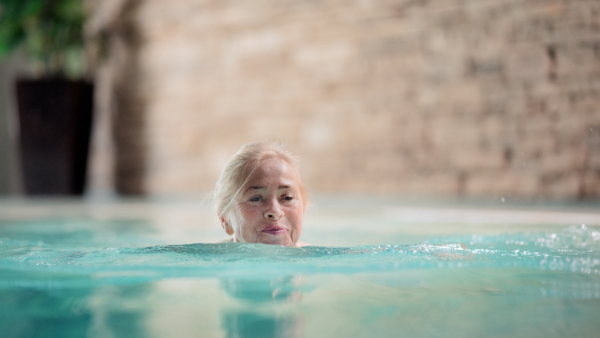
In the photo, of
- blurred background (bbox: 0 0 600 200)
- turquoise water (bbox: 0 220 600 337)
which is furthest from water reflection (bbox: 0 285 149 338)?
blurred background (bbox: 0 0 600 200)

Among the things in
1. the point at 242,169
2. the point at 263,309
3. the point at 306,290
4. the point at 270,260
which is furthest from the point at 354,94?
the point at 263,309

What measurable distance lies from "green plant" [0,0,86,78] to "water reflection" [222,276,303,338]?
14.6 ft

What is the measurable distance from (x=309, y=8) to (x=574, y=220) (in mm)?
2826

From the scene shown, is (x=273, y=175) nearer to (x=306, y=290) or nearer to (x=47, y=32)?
(x=306, y=290)

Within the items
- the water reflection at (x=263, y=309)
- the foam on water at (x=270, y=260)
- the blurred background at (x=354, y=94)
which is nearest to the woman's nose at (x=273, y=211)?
the foam on water at (x=270, y=260)

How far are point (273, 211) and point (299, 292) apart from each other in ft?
1.81

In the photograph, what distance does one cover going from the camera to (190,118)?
16.7ft

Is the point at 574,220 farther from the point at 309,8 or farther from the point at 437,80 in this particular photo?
the point at 309,8

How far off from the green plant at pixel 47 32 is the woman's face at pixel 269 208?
3.93 meters

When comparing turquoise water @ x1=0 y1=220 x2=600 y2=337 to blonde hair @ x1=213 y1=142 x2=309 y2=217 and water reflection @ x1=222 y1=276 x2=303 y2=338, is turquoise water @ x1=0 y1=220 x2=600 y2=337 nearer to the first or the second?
water reflection @ x1=222 y1=276 x2=303 y2=338

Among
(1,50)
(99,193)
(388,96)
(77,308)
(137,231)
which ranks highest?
(1,50)

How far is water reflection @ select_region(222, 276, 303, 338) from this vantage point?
0.73 metres

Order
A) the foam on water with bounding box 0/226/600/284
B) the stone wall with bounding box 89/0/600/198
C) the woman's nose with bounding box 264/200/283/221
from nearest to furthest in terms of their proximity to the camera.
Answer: the foam on water with bounding box 0/226/600/284 → the woman's nose with bounding box 264/200/283/221 → the stone wall with bounding box 89/0/600/198

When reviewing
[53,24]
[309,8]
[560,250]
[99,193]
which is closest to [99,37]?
[53,24]
